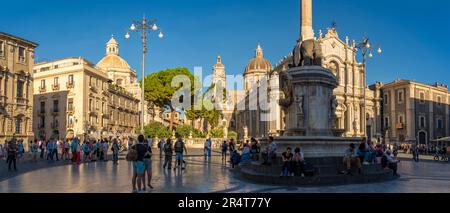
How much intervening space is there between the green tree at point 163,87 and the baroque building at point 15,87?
1678 centimetres

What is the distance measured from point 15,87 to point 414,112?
54.1 meters

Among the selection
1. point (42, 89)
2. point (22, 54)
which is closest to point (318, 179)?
point (22, 54)

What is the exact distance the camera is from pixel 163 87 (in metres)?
53.4

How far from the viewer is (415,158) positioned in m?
26.4

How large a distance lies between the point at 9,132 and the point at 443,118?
2479 inches

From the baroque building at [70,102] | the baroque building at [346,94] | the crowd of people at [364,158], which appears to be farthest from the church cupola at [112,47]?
the crowd of people at [364,158]

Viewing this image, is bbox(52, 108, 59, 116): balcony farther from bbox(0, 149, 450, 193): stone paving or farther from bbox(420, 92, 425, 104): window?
bbox(420, 92, 425, 104): window

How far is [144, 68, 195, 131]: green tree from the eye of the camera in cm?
5319

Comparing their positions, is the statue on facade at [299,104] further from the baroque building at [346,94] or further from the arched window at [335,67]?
the arched window at [335,67]

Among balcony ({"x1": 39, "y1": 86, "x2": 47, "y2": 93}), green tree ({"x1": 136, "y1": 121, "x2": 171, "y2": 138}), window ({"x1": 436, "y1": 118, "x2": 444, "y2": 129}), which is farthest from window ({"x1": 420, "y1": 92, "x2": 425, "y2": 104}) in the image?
balcony ({"x1": 39, "y1": 86, "x2": 47, "y2": 93})

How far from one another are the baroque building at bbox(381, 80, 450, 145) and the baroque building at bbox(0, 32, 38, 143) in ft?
170

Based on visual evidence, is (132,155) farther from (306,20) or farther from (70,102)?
(70,102)
